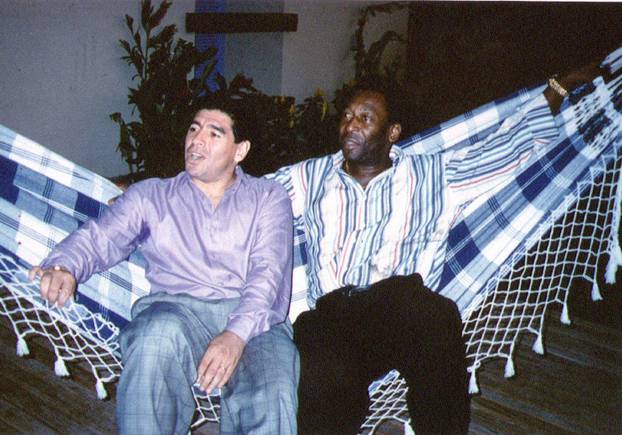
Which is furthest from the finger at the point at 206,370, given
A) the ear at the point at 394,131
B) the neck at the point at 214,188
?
the ear at the point at 394,131

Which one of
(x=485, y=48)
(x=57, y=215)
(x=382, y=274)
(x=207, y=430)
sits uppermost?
(x=485, y=48)

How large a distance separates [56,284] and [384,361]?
2.45 feet

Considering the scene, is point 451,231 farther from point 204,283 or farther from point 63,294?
point 63,294

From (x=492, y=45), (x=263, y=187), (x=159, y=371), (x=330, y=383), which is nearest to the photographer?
(x=159, y=371)

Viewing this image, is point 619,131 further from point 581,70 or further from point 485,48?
point 485,48

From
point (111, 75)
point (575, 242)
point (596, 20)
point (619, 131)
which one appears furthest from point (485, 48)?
point (619, 131)

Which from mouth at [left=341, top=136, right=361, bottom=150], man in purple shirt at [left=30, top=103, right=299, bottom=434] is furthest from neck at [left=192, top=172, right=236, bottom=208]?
mouth at [left=341, top=136, right=361, bottom=150]

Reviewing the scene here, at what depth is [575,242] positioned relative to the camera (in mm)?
3803

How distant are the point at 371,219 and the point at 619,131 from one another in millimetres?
878

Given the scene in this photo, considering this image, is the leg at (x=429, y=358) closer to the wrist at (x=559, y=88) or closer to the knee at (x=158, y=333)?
the knee at (x=158, y=333)

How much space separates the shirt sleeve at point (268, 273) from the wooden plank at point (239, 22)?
9.30 ft

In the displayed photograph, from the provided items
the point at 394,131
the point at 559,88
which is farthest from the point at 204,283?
the point at 559,88

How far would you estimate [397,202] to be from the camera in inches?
67.2

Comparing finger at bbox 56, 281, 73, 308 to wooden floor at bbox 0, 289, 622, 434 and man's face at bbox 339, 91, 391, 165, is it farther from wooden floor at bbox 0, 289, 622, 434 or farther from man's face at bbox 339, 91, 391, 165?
man's face at bbox 339, 91, 391, 165
